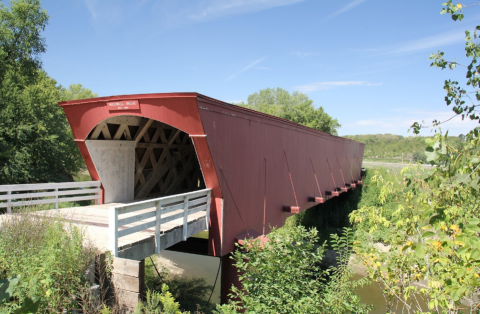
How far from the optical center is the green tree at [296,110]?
4384 centimetres

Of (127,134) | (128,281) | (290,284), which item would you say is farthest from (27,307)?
(127,134)

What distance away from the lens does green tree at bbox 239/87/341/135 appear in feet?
144

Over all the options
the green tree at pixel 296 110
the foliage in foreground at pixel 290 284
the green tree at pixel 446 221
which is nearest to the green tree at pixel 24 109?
the foliage in foreground at pixel 290 284

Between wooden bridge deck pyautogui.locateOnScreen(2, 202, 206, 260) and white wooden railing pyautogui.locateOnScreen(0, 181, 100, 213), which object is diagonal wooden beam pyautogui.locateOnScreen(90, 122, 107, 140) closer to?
white wooden railing pyautogui.locateOnScreen(0, 181, 100, 213)

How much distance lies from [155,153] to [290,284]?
7.82 m

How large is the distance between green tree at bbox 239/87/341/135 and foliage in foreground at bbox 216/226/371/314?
38.6m

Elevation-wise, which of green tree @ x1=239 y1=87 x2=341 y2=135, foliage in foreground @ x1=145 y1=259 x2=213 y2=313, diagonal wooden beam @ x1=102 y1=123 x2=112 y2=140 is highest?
green tree @ x1=239 y1=87 x2=341 y2=135

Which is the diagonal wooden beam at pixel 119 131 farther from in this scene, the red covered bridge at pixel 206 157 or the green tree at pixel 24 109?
the green tree at pixel 24 109

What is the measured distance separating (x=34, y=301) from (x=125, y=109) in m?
6.06

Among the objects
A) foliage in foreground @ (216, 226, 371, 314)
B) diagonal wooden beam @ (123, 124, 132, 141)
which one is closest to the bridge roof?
diagonal wooden beam @ (123, 124, 132, 141)

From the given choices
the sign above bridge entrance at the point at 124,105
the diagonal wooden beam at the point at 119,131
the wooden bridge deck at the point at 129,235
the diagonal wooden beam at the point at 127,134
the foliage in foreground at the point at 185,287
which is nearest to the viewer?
the wooden bridge deck at the point at 129,235

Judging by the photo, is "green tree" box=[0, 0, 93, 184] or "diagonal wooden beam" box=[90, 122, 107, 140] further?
"green tree" box=[0, 0, 93, 184]

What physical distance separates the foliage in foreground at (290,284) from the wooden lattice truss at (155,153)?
5713 mm

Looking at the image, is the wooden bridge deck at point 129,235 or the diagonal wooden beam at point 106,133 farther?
the diagonal wooden beam at point 106,133
